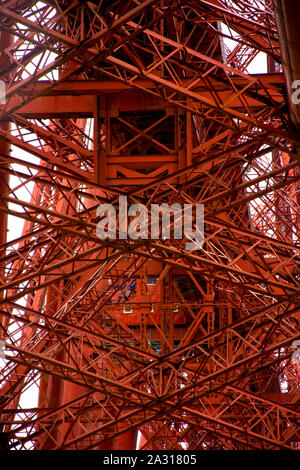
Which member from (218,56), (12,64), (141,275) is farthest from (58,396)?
(12,64)

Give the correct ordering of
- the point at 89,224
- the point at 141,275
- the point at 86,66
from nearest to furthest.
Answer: the point at 86,66, the point at 89,224, the point at 141,275

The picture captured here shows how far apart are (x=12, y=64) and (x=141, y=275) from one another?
38.8ft

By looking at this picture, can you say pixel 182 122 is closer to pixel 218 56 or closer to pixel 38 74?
pixel 38 74

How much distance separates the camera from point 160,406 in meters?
24.4

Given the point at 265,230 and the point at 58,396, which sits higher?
the point at 265,230

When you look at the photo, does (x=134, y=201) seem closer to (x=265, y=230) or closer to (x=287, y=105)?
(x=287, y=105)

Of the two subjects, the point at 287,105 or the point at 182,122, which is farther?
the point at 182,122

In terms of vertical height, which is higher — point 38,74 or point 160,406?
point 38,74

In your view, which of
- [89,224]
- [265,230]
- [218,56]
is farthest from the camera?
[265,230]

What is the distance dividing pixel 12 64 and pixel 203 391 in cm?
1099

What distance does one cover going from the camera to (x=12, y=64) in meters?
18.4
